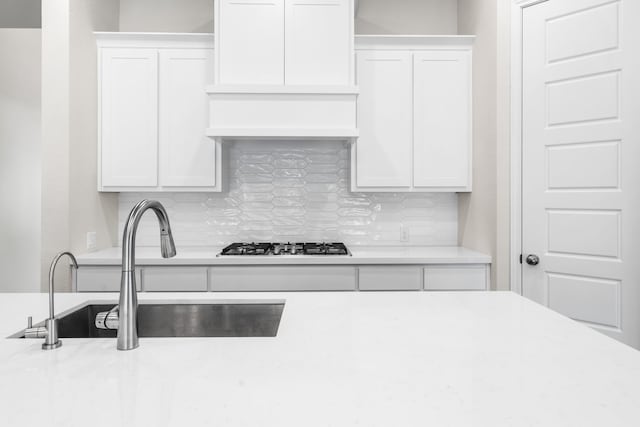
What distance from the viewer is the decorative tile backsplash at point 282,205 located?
3.18m

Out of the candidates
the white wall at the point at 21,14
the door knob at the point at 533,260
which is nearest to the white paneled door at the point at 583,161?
the door knob at the point at 533,260

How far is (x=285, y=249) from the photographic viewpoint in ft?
9.27

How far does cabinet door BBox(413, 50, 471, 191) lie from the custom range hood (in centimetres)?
59

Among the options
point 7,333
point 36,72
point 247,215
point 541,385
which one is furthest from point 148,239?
point 541,385

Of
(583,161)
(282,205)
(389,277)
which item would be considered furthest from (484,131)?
(282,205)

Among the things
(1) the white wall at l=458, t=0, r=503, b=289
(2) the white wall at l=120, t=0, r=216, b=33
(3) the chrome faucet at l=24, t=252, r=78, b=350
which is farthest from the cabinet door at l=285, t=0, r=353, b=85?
(3) the chrome faucet at l=24, t=252, r=78, b=350

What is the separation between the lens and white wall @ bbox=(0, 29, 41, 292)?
260 centimetres

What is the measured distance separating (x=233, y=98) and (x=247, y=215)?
98 centimetres

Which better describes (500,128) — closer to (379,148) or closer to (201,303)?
(379,148)

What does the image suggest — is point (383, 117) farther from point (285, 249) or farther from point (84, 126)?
point (84, 126)

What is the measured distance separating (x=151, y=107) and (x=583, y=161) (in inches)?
112

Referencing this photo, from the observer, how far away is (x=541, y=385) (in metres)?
0.77

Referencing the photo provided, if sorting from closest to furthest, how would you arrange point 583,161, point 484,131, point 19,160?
1. point 583,161
2. point 19,160
3. point 484,131

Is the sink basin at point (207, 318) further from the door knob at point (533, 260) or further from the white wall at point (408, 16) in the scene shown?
the white wall at point (408, 16)
